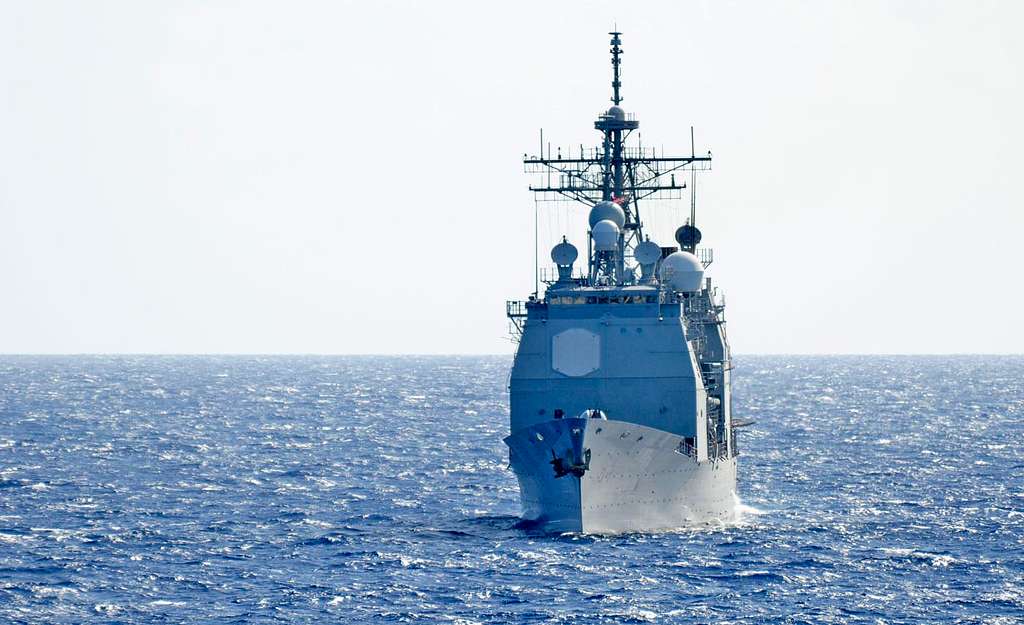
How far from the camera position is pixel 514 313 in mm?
46812

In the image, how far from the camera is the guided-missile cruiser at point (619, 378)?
137ft

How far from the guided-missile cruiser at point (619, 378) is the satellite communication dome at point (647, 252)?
0.09 ft

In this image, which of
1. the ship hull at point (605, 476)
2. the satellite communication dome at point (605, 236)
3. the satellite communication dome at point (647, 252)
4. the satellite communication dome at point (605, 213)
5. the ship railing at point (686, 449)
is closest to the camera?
the ship hull at point (605, 476)

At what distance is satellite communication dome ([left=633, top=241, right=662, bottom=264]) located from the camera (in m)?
47.5

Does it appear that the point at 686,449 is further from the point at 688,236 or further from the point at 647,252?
the point at 688,236

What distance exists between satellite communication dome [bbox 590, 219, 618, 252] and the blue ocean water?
8.26 m

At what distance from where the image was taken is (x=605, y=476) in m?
41.6

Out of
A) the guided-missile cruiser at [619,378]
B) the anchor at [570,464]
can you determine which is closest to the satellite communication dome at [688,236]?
the guided-missile cruiser at [619,378]

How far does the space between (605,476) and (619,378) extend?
3932mm

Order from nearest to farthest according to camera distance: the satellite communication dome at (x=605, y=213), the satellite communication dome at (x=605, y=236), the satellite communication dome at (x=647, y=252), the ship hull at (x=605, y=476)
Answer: the ship hull at (x=605, y=476)
the satellite communication dome at (x=605, y=236)
the satellite communication dome at (x=647, y=252)
the satellite communication dome at (x=605, y=213)

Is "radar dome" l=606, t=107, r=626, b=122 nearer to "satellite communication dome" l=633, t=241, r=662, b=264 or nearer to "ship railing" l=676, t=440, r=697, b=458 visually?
"satellite communication dome" l=633, t=241, r=662, b=264

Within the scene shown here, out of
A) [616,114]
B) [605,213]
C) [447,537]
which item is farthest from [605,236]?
[447,537]

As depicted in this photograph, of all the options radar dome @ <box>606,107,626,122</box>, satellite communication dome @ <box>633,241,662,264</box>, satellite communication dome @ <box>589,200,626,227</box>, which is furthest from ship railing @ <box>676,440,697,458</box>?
radar dome @ <box>606,107,626,122</box>

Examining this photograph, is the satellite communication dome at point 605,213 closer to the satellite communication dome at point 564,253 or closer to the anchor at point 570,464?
the satellite communication dome at point 564,253
